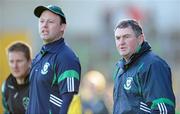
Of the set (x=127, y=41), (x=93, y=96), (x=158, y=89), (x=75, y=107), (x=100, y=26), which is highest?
(x=127, y=41)

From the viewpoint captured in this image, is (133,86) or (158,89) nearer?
(158,89)

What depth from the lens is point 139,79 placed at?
25.6 ft

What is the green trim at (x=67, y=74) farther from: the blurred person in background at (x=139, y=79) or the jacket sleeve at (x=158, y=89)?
the jacket sleeve at (x=158, y=89)

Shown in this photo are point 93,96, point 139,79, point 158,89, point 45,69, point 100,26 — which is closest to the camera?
point 158,89

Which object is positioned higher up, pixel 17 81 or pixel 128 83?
pixel 128 83

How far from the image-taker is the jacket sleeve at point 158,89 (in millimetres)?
7641

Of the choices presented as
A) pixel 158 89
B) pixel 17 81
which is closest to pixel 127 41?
pixel 158 89

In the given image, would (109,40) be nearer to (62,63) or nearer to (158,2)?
(158,2)

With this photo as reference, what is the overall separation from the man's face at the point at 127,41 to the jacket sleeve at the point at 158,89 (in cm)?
32

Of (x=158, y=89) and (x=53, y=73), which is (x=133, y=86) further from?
(x=53, y=73)

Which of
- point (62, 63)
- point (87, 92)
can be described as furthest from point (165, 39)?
point (62, 63)

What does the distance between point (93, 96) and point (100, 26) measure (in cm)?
933

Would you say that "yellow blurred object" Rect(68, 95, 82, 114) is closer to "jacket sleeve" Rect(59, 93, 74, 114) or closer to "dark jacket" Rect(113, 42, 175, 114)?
"jacket sleeve" Rect(59, 93, 74, 114)

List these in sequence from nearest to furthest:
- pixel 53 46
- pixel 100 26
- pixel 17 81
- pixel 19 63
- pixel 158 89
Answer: pixel 158 89 → pixel 53 46 → pixel 19 63 → pixel 17 81 → pixel 100 26
